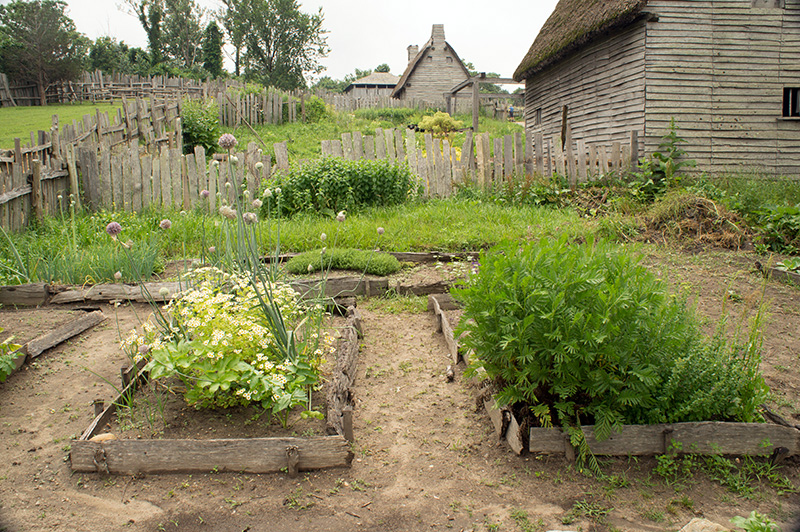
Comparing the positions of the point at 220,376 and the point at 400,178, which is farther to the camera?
the point at 400,178

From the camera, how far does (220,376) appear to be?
109 inches

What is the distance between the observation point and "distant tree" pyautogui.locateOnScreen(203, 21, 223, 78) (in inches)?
2007

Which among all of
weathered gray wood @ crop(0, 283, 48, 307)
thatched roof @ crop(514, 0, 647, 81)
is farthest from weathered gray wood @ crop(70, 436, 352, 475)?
Answer: thatched roof @ crop(514, 0, 647, 81)

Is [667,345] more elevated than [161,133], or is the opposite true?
[161,133]

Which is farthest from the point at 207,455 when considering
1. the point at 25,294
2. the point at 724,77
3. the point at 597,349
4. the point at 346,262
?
the point at 724,77

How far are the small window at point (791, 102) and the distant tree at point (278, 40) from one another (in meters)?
49.8

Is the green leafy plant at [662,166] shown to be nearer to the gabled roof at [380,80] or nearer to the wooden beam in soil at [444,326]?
the wooden beam in soil at [444,326]

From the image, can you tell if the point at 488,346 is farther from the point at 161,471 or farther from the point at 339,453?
the point at 161,471

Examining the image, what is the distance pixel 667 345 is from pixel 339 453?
1748 millimetres

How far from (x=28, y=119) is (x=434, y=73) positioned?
2702 centimetres

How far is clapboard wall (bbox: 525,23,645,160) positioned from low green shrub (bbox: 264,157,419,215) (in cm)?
541

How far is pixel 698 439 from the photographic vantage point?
8.71 ft

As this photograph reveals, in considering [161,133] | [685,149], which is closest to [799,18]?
[685,149]

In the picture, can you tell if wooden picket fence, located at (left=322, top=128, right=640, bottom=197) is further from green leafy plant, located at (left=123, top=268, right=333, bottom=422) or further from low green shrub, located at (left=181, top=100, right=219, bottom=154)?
low green shrub, located at (left=181, top=100, right=219, bottom=154)
